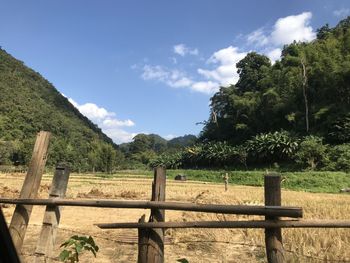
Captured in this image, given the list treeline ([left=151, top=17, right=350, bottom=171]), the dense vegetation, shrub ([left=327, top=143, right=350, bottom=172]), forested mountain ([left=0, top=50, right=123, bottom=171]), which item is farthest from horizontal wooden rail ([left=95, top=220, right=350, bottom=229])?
forested mountain ([left=0, top=50, right=123, bottom=171])

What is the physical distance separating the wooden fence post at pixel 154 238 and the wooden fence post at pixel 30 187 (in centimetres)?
146

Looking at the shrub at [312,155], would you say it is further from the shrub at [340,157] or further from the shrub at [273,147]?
the shrub at [273,147]

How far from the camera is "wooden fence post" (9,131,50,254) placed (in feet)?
15.1

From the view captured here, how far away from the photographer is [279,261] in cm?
379

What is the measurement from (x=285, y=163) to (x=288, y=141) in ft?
8.66

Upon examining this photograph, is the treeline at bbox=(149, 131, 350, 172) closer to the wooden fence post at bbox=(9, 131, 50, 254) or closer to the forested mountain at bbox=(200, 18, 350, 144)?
the forested mountain at bbox=(200, 18, 350, 144)

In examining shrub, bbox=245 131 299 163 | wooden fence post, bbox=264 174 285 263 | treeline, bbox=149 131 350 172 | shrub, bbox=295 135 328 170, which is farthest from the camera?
shrub, bbox=245 131 299 163

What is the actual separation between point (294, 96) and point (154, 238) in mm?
59182

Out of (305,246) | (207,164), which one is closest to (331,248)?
(305,246)

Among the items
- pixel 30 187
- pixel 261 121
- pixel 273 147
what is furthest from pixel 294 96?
pixel 30 187

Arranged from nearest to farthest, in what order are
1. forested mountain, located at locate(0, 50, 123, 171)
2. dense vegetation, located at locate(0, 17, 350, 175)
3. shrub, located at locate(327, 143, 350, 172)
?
shrub, located at locate(327, 143, 350, 172) → dense vegetation, located at locate(0, 17, 350, 175) → forested mountain, located at locate(0, 50, 123, 171)

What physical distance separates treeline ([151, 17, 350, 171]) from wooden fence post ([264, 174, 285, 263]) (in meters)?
39.1

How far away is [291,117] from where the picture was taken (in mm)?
57031

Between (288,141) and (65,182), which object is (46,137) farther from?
(288,141)
